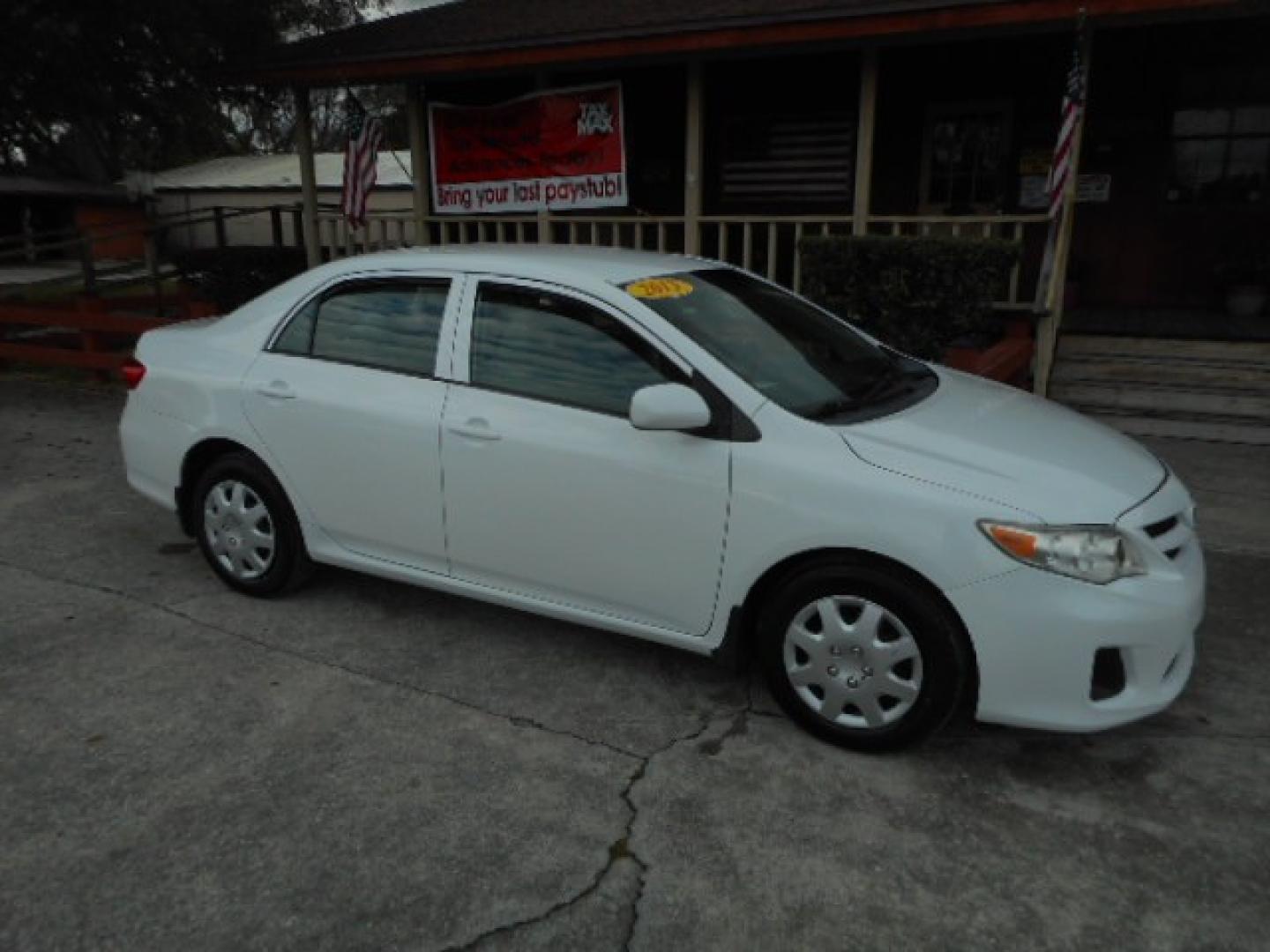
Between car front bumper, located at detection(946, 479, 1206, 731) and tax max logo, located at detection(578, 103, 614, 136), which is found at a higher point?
tax max logo, located at detection(578, 103, 614, 136)

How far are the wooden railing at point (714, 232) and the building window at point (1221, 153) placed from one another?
1533 millimetres

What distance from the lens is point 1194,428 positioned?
293 inches

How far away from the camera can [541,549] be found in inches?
142

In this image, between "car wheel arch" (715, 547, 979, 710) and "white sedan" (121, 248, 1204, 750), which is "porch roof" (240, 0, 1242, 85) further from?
"car wheel arch" (715, 547, 979, 710)

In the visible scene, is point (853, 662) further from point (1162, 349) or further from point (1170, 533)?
point (1162, 349)

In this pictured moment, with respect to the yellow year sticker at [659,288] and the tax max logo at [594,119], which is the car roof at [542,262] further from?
the tax max logo at [594,119]

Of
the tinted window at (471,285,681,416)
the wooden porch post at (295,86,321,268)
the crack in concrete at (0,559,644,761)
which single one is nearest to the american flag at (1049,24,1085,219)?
the tinted window at (471,285,681,416)

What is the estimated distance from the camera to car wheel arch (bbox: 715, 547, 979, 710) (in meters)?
2.97

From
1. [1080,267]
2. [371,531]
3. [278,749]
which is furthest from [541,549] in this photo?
[1080,267]

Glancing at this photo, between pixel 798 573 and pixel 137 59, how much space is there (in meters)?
11.0

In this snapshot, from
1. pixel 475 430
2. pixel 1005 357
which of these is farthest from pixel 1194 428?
pixel 475 430

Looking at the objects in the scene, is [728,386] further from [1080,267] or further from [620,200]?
[1080,267]

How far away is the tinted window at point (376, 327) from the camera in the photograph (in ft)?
12.7

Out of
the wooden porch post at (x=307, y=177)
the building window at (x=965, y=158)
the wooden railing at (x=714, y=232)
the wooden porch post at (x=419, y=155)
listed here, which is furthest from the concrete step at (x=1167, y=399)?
the wooden porch post at (x=307, y=177)
